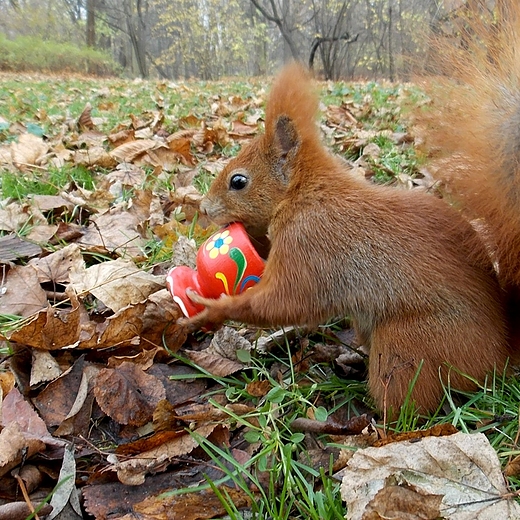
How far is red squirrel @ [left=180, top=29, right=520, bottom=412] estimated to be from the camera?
1195 mm

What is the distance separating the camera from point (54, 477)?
1.08 m

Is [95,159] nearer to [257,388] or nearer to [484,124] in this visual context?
[257,388]

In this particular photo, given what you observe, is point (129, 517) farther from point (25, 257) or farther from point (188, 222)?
point (188, 222)

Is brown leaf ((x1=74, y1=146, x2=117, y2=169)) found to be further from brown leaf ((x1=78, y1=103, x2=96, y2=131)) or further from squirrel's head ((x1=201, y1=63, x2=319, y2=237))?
squirrel's head ((x1=201, y1=63, x2=319, y2=237))

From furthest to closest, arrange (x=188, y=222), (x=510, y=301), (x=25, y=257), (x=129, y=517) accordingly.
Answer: (x=188, y=222)
(x=25, y=257)
(x=510, y=301)
(x=129, y=517)

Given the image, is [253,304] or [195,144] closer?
[253,304]

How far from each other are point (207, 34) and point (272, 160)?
93.0ft

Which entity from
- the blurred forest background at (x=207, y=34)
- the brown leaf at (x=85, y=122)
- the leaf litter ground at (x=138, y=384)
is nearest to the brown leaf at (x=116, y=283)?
the leaf litter ground at (x=138, y=384)

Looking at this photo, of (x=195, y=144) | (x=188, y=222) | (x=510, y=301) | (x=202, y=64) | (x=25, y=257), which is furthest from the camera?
(x=202, y=64)

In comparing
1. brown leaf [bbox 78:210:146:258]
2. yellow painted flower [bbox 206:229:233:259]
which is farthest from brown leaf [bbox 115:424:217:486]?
brown leaf [bbox 78:210:146:258]

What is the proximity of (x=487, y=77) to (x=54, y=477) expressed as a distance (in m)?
1.19

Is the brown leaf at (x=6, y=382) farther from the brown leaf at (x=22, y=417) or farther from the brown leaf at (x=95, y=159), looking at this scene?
the brown leaf at (x=95, y=159)

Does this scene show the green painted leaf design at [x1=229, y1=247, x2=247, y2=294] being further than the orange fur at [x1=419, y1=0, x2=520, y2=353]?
Yes

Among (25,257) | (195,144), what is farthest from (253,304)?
(195,144)
